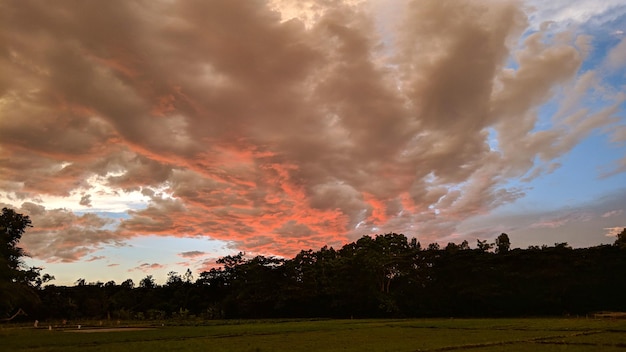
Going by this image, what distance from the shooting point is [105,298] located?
381ft

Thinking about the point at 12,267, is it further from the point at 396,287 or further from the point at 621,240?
the point at 621,240

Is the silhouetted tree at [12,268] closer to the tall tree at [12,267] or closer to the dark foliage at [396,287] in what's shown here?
the tall tree at [12,267]

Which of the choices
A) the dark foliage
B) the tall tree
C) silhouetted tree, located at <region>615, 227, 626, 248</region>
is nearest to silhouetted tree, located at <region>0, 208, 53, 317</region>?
the tall tree

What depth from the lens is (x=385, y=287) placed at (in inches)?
3625

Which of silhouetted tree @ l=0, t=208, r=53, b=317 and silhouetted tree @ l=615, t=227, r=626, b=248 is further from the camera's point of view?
silhouetted tree @ l=615, t=227, r=626, b=248

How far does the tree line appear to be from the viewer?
68.6 metres

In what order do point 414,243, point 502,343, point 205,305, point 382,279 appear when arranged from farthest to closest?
point 414,243 < point 205,305 < point 382,279 < point 502,343

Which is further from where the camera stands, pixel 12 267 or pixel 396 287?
pixel 396 287

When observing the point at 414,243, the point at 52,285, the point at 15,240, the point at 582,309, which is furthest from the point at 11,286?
the point at 414,243

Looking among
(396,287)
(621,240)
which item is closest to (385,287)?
(396,287)

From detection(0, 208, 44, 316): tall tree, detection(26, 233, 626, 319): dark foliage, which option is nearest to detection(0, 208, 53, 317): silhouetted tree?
detection(0, 208, 44, 316): tall tree

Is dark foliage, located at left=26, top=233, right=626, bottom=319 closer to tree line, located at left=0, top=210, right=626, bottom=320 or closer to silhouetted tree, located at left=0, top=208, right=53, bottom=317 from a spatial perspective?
tree line, located at left=0, top=210, right=626, bottom=320

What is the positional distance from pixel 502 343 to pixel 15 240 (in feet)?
245

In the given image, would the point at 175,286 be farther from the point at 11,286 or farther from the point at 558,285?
the point at 558,285
